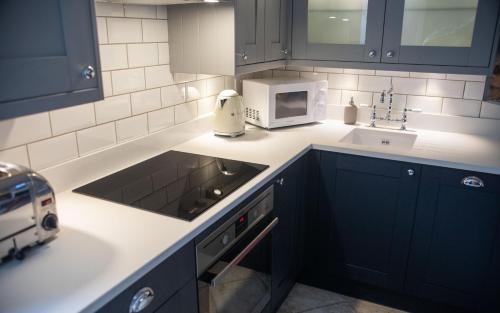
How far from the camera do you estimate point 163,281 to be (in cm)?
118

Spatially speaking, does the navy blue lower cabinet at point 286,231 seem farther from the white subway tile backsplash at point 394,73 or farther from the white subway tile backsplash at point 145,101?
the white subway tile backsplash at point 394,73

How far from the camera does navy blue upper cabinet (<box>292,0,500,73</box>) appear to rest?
202 centimetres

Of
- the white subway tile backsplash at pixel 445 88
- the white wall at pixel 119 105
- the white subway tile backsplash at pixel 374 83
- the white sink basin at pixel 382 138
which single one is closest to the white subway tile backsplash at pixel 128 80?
the white wall at pixel 119 105

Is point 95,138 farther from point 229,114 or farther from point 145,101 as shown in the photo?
point 229,114

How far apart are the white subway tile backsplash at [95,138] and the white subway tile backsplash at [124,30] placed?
36cm

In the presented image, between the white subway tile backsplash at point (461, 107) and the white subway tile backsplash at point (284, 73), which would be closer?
the white subway tile backsplash at point (461, 107)

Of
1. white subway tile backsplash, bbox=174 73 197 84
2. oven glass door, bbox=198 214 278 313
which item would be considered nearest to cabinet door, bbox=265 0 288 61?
white subway tile backsplash, bbox=174 73 197 84

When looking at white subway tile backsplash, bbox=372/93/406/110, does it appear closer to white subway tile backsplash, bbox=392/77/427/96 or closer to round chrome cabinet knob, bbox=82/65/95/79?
white subway tile backsplash, bbox=392/77/427/96

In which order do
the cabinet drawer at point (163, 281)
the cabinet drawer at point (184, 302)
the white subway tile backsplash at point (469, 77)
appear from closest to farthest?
the cabinet drawer at point (163, 281)
the cabinet drawer at point (184, 302)
the white subway tile backsplash at point (469, 77)

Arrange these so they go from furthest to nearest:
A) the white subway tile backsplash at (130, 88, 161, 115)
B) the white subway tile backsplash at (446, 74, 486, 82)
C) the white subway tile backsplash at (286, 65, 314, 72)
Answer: the white subway tile backsplash at (286, 65, 314, 72), the white subway tile backsplash at (446, 74, 486, 82), the white subway tile backsplash at (130, 88, 161, 115)

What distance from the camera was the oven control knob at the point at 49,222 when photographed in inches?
44.7

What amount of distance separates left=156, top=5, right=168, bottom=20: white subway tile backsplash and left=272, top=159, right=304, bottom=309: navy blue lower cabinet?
36.9 inches

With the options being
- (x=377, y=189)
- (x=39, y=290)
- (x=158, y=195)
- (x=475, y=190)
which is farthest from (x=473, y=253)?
(x=39, y=290)

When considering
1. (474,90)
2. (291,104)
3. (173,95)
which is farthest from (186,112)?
(474,90)
